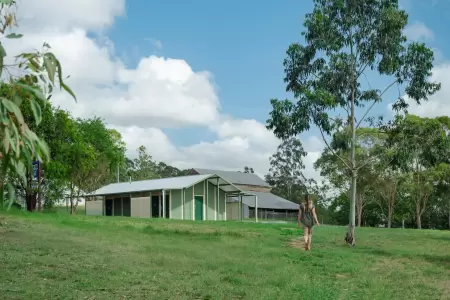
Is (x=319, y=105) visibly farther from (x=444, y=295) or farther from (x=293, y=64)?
(x=444, y=295)

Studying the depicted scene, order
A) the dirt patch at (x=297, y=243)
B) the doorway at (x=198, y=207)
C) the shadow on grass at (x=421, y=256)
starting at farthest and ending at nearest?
the doorway at (x=198, y=207)
the dirt patch at (x=297, y=243)
the shadow on grass at (x=421, y=256)

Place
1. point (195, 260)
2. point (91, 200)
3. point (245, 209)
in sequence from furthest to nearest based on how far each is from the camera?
point (245, 209) → point (91, 200) → point (195, 260)

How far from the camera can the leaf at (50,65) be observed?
10.1 ft

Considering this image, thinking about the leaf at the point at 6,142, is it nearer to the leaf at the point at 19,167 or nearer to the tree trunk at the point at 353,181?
the leaf at the point at 19,167

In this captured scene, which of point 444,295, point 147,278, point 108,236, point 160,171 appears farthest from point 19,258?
point 160,171

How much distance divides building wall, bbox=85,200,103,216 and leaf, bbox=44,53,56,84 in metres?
49.5

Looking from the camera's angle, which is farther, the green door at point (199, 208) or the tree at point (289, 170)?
the tree at point (289, 170)

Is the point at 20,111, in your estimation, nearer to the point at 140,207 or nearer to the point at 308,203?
the point at 308,203

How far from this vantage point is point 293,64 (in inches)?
784

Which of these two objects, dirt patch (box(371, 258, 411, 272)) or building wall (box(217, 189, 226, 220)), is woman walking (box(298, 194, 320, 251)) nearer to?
dirt patch (box(371, 258, 411, 272))

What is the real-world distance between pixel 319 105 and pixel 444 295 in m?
9.58

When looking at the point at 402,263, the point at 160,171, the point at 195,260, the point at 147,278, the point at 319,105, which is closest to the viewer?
the point at 147,278

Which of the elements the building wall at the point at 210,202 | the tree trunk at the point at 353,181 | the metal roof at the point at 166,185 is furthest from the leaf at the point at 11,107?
the building wall at the point at 210,202

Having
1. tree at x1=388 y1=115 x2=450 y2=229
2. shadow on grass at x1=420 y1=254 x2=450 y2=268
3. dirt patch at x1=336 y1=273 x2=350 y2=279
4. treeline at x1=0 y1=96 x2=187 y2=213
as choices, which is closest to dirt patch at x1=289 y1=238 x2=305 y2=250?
shadow on grass at x1=420 y1=254 x2=450 y2=268
